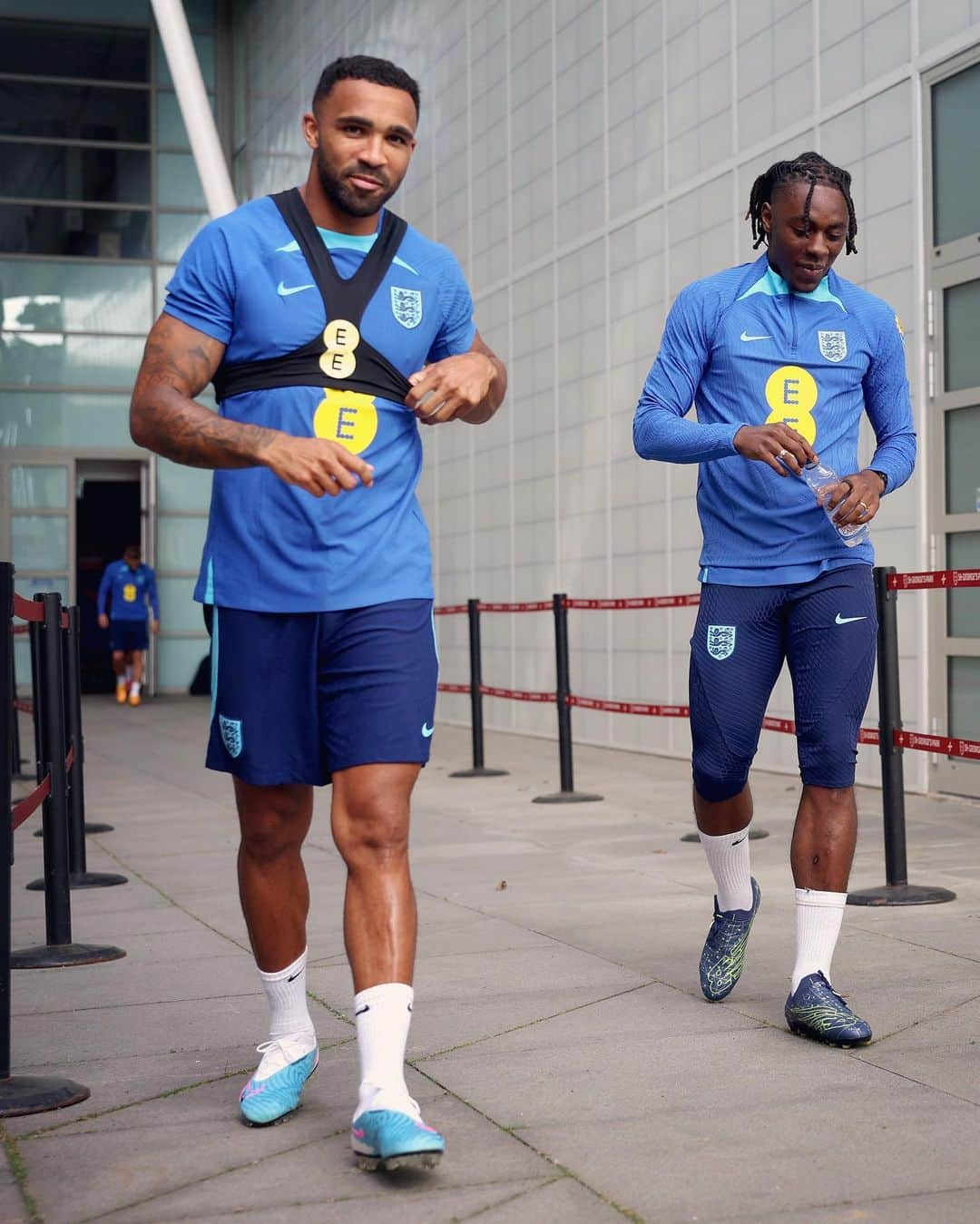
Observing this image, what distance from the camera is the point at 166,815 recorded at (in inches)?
376

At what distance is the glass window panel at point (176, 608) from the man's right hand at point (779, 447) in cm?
2079

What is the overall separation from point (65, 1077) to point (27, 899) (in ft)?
10.6

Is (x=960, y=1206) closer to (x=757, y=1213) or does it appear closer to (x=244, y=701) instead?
(x=757, y=1213)

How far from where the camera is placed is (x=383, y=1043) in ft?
9.87

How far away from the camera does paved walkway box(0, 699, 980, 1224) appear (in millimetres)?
2879

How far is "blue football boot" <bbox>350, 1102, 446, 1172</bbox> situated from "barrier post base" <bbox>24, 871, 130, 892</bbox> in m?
4.21

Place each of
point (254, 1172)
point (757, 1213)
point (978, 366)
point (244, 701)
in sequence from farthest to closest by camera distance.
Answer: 1. point (978, 366)
2. point (244, 701)
3. point (254, 1172)
4. point (757, 1213)

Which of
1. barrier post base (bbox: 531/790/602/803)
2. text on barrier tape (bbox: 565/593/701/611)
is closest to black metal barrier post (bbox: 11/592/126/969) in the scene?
text on barrier tape (bbox: 565/593/701/611)

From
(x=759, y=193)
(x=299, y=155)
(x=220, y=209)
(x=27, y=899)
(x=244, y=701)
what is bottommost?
(x=27, y=899)

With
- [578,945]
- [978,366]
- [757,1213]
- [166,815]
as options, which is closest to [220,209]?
[166,815]

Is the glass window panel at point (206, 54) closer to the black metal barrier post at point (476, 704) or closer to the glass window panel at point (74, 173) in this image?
the glass window panel at point (74, 173)

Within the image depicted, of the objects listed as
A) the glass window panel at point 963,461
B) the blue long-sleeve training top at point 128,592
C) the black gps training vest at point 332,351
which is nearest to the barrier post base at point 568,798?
the glass window panel at point 963,461

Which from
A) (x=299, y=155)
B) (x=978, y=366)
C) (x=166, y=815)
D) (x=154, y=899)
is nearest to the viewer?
(x=154, y=899)

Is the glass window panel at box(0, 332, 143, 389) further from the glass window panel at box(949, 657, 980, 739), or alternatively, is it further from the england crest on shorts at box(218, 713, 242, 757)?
the england crest on shorts at box(218, 713, 242, 757)
